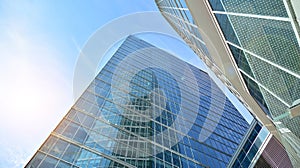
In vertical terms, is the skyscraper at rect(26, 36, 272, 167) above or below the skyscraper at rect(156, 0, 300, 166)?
above

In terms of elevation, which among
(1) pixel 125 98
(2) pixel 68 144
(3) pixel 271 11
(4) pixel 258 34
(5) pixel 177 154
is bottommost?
(3) pixel 271 11

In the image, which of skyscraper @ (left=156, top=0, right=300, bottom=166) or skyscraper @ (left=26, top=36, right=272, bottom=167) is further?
skyscraper @ (left=26, top=36, right=272, bottom=167)

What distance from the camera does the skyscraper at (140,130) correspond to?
45.1 ft

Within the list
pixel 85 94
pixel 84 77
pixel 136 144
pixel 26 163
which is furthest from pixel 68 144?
pixel 84 77

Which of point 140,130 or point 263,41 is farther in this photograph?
point 140,130

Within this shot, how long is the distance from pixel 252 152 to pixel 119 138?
1049 centimetres

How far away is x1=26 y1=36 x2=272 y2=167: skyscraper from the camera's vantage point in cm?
1373

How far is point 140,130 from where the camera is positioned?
18625 millimetres

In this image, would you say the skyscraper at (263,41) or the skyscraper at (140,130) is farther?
the skyscraper at (140,130)

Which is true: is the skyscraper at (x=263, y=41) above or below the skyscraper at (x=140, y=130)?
below

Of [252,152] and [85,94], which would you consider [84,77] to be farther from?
[252,152]

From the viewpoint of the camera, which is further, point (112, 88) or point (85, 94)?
point (112, 88)

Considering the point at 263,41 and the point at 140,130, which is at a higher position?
the point at 140,130

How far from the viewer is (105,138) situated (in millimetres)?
15469
